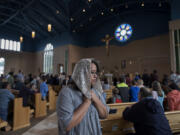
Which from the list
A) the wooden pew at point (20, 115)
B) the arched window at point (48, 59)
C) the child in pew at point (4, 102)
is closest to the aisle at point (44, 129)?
the wooden pew at point (20, 115)

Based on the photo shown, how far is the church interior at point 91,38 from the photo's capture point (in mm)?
8859

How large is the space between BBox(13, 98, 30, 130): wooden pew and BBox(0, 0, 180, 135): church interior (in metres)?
1.84

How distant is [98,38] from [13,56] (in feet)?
34.7

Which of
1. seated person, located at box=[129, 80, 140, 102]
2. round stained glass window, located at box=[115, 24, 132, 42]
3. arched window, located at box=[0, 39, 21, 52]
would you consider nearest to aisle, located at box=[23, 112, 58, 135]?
seated person, located at box=[129, 80, 140, 102]

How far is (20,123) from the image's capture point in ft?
11.8

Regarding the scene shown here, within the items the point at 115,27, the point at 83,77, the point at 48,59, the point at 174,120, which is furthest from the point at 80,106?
the point at 48,59

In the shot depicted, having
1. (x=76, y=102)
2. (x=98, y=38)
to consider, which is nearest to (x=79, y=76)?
(x=76, y=102)

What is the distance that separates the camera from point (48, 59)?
16.9m

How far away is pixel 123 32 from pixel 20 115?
38.6ft

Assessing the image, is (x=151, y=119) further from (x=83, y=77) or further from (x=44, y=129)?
(x=44, y=129)

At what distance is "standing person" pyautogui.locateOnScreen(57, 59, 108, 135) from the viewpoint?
2.86 ft

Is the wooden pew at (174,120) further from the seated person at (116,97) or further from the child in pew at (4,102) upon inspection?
the child in pew at (4,102)

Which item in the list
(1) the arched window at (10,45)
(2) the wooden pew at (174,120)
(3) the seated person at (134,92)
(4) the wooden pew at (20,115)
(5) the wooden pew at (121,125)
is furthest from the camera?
(1) the arched window at (10,45)

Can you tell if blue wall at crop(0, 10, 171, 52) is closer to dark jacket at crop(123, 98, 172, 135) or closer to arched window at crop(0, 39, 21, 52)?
arched window at crop(0, 39, 21, 52)
